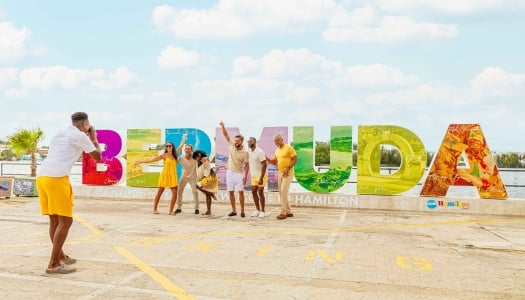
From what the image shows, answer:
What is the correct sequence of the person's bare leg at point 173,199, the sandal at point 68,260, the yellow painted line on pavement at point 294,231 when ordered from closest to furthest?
the sandal at point 68,260 < the yellow painted line on pavement at point 294,231 < the person's bare leg at point 173,199

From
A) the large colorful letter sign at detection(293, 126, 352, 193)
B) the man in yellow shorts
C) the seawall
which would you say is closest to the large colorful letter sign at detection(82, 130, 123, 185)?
the seawall

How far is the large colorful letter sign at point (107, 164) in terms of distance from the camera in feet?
50.2

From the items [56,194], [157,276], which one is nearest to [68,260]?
[56,194]

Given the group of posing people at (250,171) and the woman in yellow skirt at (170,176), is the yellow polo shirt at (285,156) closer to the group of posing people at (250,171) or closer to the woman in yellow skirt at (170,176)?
the group of posing people at (250,171)

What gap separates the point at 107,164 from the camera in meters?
15.4

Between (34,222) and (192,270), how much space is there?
5.43 m

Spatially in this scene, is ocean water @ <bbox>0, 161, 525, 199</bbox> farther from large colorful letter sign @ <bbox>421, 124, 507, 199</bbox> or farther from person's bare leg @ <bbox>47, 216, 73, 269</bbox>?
person's bare leg @ <bbox>47, 216, 73, 269</bbox>

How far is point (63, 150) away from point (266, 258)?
9.50 ft

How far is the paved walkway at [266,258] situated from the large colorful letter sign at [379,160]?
2.31 metres

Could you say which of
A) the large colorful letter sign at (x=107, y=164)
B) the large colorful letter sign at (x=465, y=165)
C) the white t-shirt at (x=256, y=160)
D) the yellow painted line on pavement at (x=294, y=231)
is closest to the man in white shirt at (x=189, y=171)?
the white t-shirt at (x=256, y=160)

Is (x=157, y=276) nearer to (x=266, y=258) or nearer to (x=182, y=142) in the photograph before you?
(x=266, y=258)

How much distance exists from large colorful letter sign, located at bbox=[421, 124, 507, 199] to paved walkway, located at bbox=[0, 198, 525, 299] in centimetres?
188

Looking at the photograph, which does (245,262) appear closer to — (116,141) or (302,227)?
(302,227)

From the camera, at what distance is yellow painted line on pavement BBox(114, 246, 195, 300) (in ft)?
15.2
